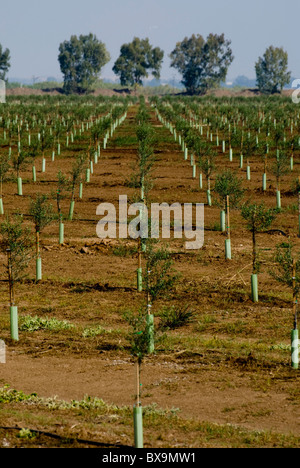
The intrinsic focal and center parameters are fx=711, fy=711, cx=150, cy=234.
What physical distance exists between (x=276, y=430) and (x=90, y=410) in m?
4.48

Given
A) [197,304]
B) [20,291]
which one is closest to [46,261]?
[20,291]

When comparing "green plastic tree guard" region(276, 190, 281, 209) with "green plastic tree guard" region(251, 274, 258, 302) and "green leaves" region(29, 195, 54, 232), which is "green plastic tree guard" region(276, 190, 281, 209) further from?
"green leaves" region(29, 195, 54, 232)

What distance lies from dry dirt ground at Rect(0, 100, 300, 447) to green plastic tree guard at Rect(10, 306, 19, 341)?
244 millimetres

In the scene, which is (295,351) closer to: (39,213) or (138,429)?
(138,429)

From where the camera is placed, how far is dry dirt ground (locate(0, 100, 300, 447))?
1850 centimetres

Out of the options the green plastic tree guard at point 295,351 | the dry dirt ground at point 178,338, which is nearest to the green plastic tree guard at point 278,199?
the dry dirt ground at point 178,338

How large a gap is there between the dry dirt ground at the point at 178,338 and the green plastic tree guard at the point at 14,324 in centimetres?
24

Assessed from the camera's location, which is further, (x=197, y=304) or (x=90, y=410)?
(x=197, y=304)

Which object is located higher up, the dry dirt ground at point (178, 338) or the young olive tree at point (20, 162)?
the young olive tree at point (20, 162)

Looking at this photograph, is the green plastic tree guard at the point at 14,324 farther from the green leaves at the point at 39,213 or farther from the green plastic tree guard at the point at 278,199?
the green plastic tree guard at the point at 278,199

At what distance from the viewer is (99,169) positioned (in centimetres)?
6122

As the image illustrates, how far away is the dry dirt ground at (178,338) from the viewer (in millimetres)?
18500

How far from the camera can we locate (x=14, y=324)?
23.3m

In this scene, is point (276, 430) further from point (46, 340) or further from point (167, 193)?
point (167, 193)
